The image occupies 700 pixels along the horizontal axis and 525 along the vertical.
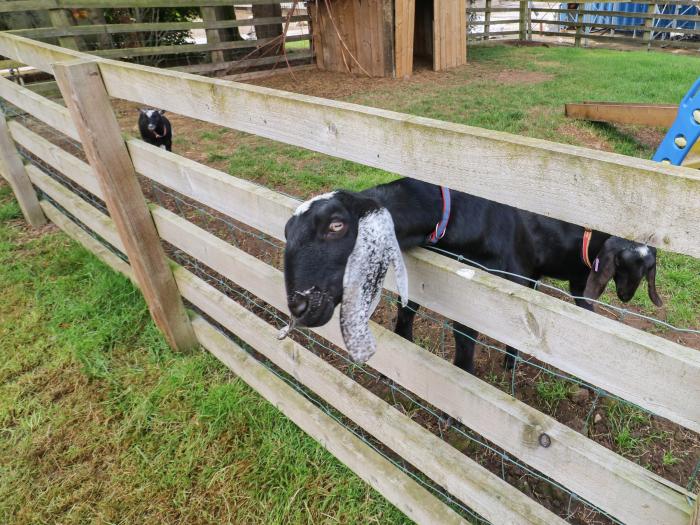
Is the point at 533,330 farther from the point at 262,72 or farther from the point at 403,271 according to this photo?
the point at 262,72

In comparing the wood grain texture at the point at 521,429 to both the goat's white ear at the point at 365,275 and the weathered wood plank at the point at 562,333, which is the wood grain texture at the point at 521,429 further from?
the goat's white ear at the point at 365,275

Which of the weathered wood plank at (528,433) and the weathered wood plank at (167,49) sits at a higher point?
the weathered wood plank at (167,49)

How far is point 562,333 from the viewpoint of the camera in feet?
4.07

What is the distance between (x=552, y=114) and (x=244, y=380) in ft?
20.4

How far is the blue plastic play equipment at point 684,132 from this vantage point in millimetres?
3938

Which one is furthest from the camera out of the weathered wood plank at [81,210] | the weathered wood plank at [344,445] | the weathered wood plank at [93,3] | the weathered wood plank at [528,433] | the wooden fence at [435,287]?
the weathered wood plank at [93,3]

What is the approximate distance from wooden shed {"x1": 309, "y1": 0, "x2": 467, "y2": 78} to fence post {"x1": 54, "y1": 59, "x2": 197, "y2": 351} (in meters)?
6.93

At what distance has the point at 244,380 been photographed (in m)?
2.84

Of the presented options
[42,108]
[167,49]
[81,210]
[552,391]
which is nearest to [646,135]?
[552,391]

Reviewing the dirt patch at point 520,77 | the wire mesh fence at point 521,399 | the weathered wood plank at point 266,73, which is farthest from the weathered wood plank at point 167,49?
the wire mesh fence at point 521,399

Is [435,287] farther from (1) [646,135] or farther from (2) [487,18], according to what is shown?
(2) [487,18]

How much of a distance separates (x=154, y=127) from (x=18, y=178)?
1.62 m

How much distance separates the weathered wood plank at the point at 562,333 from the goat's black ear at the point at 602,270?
127cm

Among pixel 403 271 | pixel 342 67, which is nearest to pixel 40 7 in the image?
pixel 342 67
